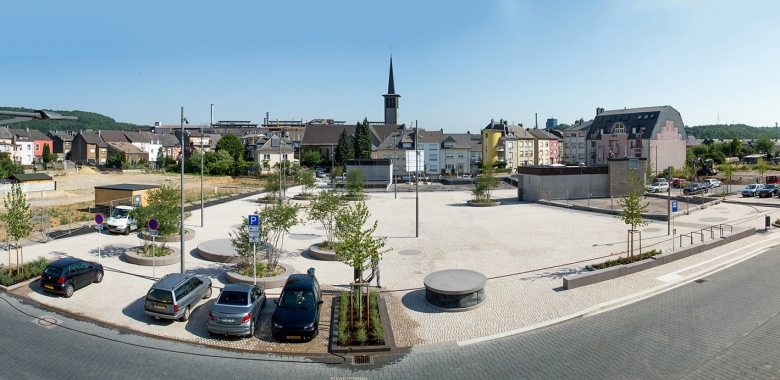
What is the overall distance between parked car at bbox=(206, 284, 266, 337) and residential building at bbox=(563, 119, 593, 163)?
9264 centimetres

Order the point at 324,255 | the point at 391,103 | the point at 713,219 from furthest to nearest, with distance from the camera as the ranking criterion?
the point at 391,103, the point at 713,219, the point at 324,255

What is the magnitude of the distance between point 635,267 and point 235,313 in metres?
14.3

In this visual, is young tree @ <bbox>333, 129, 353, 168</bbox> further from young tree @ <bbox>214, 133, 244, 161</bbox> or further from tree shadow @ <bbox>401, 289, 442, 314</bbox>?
tree shadow @ <bbox>401, 289, 442, 314</bbox>

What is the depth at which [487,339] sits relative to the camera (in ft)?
41.9

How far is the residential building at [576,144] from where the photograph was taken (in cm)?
9956

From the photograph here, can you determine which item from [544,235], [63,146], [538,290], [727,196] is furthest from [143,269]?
[63,146]

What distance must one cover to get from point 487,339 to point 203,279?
29.8ft

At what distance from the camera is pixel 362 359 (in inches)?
460

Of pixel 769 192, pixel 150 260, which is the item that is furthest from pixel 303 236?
pixel 769 192

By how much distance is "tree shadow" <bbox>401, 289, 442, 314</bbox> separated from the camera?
14920 mm

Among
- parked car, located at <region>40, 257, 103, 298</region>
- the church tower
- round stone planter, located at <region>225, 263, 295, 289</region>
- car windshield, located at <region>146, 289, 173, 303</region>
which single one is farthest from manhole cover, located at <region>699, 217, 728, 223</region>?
the church tower

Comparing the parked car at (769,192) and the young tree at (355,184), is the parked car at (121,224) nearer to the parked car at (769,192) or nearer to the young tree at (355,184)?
the young tree at (355,184)

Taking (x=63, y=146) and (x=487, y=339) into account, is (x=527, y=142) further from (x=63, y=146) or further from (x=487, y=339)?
(x=63, y=146)

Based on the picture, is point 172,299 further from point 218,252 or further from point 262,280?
point 218,252
